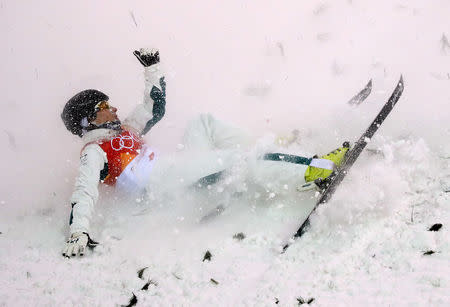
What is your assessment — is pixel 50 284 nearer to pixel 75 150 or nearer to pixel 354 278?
pixel 354 278

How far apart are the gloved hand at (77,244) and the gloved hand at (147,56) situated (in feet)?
5.98

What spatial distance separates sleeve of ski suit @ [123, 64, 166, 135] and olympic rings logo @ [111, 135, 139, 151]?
467 millimetres

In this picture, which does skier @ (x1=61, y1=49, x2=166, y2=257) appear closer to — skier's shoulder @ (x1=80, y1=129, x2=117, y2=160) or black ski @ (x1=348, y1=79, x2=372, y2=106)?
skier's shoulder @ (x1=80, y1=129, x2=117, y2=160)

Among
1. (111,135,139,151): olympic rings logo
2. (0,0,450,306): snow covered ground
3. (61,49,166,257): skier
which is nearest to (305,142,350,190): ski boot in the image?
(0,0,450,306): snow covered ground

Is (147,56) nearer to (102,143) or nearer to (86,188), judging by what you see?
(102,143)

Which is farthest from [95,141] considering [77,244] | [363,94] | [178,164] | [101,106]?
[363,94]

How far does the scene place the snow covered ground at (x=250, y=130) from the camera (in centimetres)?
207

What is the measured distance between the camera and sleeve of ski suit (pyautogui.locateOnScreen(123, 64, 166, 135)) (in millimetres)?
3590

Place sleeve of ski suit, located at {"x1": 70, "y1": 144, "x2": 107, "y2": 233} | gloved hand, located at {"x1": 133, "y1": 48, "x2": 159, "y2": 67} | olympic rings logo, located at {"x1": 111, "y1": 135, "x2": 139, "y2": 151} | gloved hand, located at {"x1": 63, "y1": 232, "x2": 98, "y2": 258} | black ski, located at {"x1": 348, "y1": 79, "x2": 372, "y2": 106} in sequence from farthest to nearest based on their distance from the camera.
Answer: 1. black ski, located at {"x1": 348, "y1": 79, "x2": 372, "y2": 106}
2. gloved hand, located at {"x1": 133, "y1": 48, "x2": 159, "y2": 67}
3. olympic rings logo, located at {"x1": 111, "y1": 135, "x2": 139, "y2": 151}
4. sleeve of ski suit, located at {"x1": 70, "y1": 144, "x2": 107, "y2": 233}
5. gloved hand, located at {"x1": 63, "y1": 232, "x2": 98, "y2": 258}

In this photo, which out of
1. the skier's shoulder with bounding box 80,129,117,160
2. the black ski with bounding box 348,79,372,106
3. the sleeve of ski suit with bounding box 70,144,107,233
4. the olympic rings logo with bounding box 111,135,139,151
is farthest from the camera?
the black ski with bounding box 348,79,372,106

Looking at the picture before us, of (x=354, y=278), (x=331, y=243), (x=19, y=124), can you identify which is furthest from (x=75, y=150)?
(x=354, y=278)

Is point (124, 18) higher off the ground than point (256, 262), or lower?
higher

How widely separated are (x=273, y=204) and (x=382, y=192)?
0.89 meters

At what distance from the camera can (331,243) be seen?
7.54ft
